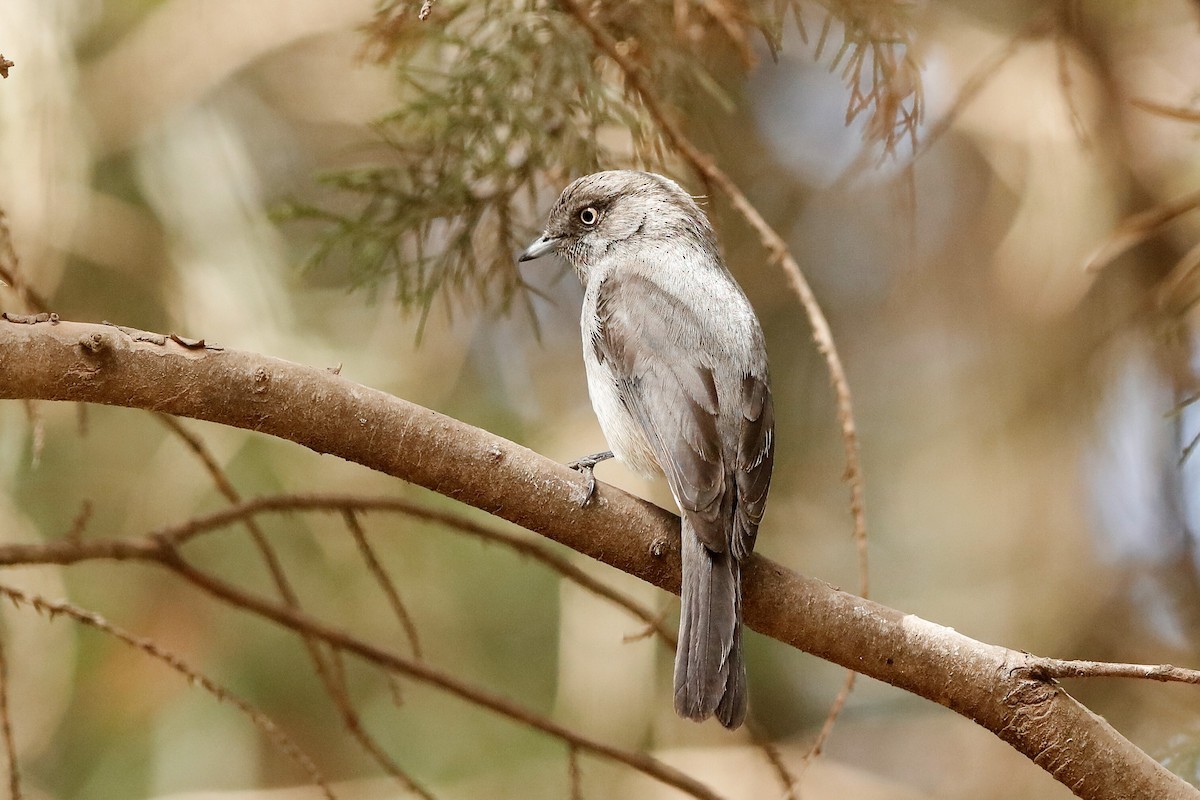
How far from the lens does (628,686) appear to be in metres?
4.82

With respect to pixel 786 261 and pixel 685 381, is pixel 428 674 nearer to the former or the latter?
pixel 685 381

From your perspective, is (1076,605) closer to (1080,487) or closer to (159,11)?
(1080,487)

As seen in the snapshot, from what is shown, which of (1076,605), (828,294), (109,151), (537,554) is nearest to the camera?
(537,554)

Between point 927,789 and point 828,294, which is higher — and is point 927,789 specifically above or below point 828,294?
below

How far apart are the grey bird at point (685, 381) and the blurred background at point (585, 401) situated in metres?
0.29

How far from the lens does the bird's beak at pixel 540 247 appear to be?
3.76 metres

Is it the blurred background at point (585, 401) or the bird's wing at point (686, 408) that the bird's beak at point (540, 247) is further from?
the bird's wing at point (686, 408)

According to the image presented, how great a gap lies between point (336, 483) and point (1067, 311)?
3.30 meters

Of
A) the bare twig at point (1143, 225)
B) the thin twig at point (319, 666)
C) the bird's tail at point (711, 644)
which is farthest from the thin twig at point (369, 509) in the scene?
the bare twig at point (1143, 225)

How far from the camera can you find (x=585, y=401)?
5.41 m

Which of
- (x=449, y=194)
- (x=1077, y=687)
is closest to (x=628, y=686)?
(x=1077, y=687)

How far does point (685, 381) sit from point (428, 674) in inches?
40.6

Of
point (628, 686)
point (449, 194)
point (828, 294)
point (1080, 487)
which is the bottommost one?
point (628, 686)

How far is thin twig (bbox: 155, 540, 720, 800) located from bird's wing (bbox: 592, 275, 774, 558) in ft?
1.90
